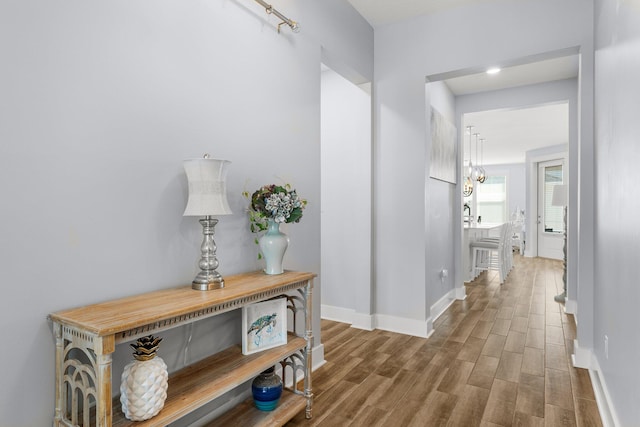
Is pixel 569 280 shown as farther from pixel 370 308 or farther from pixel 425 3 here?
pixel 425 3

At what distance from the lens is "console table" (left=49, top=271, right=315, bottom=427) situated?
1149mm

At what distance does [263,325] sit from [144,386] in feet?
2.46

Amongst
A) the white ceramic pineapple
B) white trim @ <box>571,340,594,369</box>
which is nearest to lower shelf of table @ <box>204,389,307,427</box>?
the white ceramic pineapple

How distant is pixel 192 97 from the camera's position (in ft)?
5.93

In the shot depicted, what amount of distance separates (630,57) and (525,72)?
3.10 metres

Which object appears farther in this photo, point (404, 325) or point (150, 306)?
point (404, 325)

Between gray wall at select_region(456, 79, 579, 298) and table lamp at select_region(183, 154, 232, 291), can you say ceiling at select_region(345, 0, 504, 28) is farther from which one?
table lamp at select_region(183, 154, 232, 291)

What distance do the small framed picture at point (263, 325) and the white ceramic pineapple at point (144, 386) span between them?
562mm

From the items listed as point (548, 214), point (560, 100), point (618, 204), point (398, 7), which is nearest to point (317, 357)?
point (618, 204)

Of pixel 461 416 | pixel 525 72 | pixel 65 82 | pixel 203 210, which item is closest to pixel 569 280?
pixel 525 72

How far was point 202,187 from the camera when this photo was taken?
162 cm

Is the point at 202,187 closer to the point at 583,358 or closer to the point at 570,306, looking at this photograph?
the point at 583,358

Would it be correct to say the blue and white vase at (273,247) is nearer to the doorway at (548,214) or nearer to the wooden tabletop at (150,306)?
the wooden tabletop at (150,306)

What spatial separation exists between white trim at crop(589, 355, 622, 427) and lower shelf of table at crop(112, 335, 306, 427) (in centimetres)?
162
